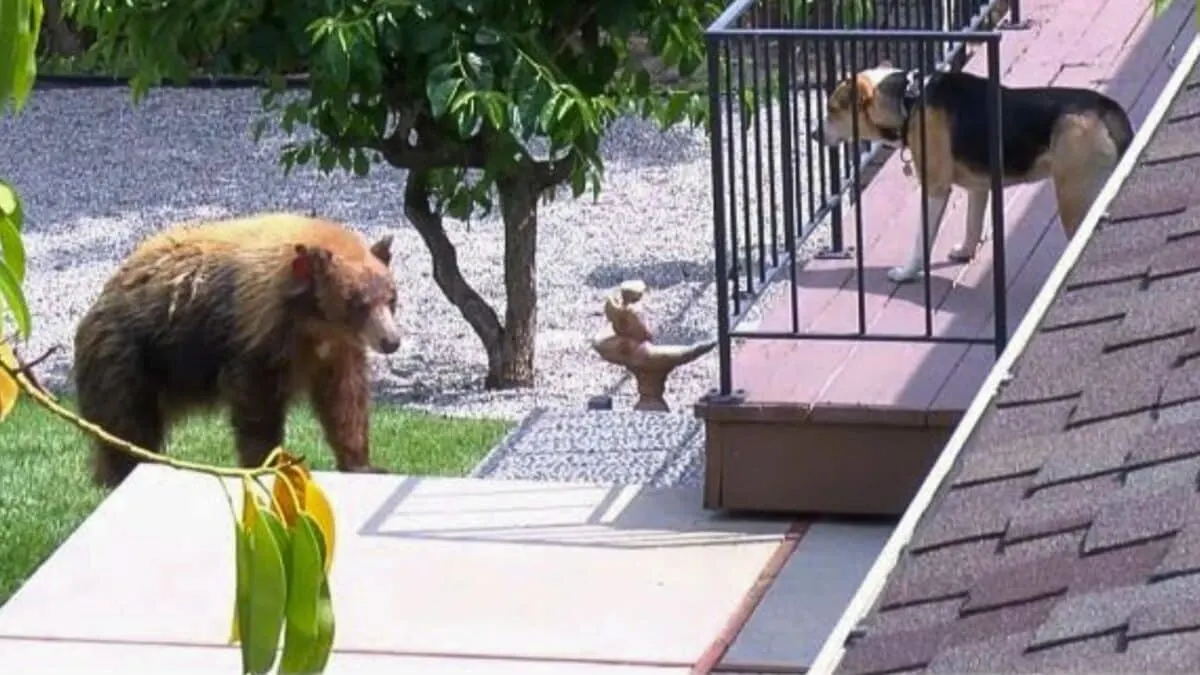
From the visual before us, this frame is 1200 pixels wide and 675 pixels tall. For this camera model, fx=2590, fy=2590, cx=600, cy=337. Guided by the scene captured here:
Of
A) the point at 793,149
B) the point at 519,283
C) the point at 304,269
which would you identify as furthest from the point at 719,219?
the point at 519,283

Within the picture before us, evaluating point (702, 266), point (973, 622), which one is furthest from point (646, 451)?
point (702, 266)

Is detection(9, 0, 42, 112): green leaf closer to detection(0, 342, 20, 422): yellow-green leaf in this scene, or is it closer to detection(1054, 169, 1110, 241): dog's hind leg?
detection(0, 342, 20, 422): yellow-green leaf

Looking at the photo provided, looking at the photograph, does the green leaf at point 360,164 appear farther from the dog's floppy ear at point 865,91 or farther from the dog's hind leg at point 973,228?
the dog's hind leg at point 973,228

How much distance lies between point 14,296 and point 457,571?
494cm

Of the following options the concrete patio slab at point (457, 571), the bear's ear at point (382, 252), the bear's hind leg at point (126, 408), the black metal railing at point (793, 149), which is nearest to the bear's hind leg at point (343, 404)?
the bear's ear at point (382, 252)

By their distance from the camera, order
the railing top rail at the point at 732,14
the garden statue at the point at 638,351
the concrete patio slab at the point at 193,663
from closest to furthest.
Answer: the concrete patio slab at the point at 193,663
the railing top rail at the point at 732,14
the garden statue at the point at 638,351

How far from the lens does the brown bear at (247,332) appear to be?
313 inches

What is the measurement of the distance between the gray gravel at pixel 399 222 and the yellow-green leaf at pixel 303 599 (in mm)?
9731

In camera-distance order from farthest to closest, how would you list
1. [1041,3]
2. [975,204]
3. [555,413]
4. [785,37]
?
[1041,3] → [555,413] → [975,204] → [785,37]

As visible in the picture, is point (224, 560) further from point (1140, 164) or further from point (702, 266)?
point (702, 266)

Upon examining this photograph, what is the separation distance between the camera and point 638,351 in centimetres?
1049

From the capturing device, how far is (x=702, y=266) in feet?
49.5

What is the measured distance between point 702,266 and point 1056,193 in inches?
282

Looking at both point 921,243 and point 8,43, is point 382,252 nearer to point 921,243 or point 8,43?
point 921,243
